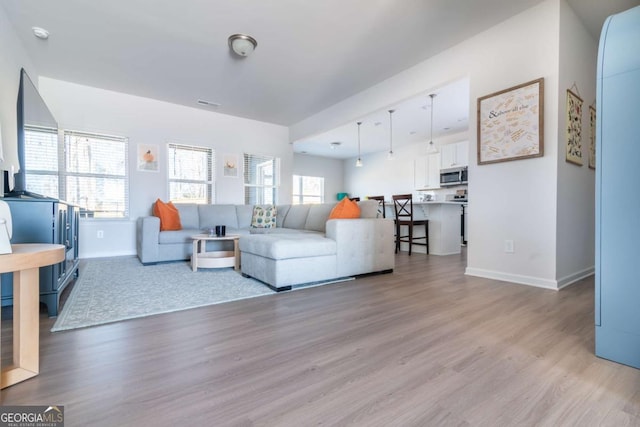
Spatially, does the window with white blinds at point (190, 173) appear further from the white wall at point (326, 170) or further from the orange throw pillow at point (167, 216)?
the white wall at point (326, 170)

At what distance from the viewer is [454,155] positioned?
22.0 feet

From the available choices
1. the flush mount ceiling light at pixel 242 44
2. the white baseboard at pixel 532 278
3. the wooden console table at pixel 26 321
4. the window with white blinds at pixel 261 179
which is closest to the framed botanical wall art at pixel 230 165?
the window with white blinds at pixel 261 179

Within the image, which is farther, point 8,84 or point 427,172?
point 427,172

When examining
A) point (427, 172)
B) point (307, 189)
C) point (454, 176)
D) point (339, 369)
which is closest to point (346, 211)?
point (339, 369)

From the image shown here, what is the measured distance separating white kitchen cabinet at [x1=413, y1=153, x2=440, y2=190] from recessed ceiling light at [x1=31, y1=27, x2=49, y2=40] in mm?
7055

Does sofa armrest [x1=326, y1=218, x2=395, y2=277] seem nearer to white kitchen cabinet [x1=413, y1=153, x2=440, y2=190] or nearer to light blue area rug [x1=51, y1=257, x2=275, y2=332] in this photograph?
light blue area rug [x1=51, y1=257, x2=275, y2=332]

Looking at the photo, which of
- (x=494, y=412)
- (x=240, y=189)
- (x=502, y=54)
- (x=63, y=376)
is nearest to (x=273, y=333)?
(x=63, y=376)

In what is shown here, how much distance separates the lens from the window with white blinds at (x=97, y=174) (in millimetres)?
4340

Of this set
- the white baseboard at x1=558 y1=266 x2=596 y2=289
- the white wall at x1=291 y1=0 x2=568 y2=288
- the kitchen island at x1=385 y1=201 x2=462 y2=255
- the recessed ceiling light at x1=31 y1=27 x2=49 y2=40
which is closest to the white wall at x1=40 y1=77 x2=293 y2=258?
the recessed ceiling light at x1=31 y1=27 x2=49 y2=40

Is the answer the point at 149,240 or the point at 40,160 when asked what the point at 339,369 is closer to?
the point at 149,240

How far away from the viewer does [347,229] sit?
2934mm

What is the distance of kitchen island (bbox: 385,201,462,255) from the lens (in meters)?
4.77

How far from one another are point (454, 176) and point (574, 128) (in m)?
3.95

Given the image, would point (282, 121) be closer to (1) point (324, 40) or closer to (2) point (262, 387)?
(1) point (324, 40)
